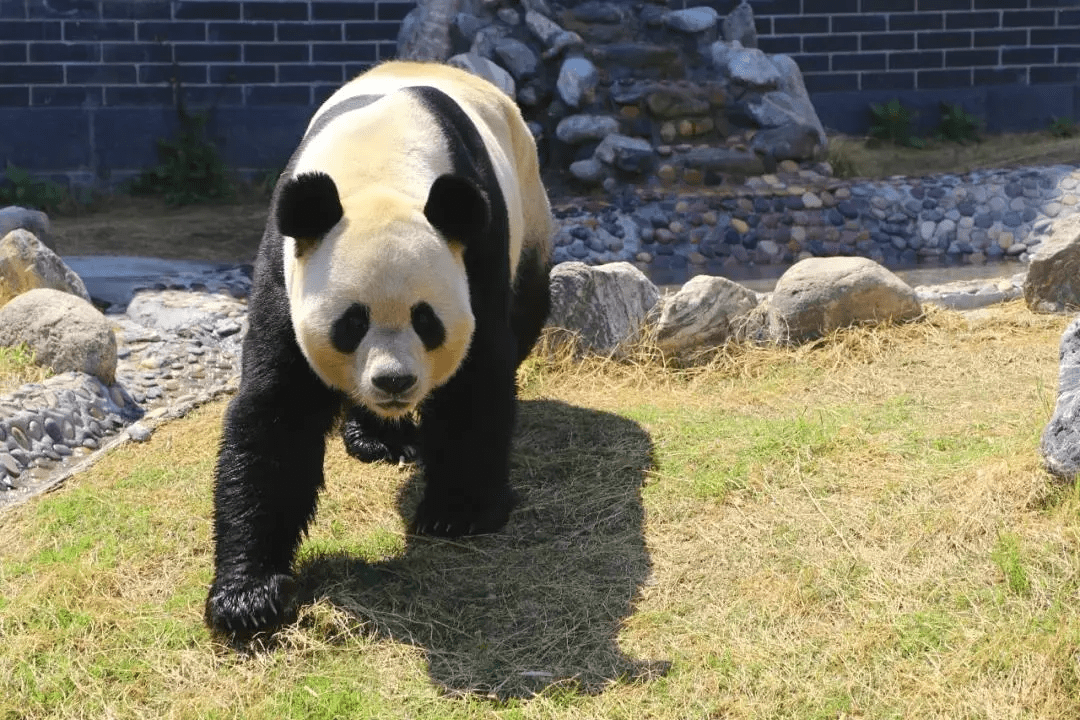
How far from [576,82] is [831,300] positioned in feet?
17.9

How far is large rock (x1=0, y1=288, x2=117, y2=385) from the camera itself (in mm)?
6574

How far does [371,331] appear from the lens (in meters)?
3.73

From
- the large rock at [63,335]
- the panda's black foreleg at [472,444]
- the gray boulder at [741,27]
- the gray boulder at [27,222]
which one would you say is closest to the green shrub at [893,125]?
the gray boulder at [741,27]

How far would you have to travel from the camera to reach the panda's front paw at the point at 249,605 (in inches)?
157

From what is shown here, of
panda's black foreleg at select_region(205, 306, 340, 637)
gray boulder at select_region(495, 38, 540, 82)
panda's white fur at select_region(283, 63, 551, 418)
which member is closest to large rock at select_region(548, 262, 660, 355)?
panda's white fur at select_region(283, 63, 551, 418)

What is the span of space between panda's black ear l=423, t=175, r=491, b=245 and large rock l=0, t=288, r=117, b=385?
3.29 m

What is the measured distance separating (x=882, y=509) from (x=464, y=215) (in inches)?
68.8

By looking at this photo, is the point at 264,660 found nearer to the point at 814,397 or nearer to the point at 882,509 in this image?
the point at 882,509

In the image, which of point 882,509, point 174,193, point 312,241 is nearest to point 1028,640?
point 882,509

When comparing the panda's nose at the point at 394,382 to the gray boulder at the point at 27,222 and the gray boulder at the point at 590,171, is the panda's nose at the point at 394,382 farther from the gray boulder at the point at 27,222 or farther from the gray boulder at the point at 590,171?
the gray boulder at the point at 590,171

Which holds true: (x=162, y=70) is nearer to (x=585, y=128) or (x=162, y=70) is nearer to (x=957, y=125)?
(x=585, y=128)

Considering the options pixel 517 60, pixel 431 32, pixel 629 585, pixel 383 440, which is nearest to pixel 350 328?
pixel 629 585

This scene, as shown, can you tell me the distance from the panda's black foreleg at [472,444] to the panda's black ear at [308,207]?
31.0 inches

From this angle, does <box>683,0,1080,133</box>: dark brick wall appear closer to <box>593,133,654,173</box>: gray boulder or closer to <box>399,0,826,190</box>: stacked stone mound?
<box>399,0,826,190</box>: stacked stone mound
